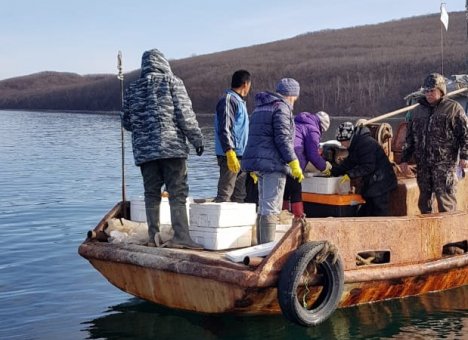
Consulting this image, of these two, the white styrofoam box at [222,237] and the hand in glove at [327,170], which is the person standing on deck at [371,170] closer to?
the hand in glove at [327,170]

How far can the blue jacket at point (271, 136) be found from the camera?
23.0 ft

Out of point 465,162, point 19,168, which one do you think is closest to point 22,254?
point 465,162

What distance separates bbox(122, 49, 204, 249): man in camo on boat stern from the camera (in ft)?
23.2

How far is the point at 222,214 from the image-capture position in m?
7.18

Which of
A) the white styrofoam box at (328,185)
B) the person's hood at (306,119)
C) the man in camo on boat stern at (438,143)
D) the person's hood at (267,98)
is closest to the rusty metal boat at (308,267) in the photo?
the man in camo on boat stern at (438,143)

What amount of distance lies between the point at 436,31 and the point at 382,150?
107708 mm

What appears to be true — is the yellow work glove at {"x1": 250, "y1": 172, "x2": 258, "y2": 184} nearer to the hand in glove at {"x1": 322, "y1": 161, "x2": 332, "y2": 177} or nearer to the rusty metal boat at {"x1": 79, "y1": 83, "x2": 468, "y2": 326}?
the hand in glove at {"x1": 322, "y1": 161, "x2": 332, "y2": 177}

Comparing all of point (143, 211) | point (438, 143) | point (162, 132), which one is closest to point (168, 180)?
point (162, 132)

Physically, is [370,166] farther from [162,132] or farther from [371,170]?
[162,132]

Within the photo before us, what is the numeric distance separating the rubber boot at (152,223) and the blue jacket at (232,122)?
109cm

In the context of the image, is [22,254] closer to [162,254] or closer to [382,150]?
[162,254]

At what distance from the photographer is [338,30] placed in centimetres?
13400

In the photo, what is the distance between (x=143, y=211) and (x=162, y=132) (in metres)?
1.25

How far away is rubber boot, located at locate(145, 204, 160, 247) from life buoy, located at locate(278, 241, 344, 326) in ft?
4.74
